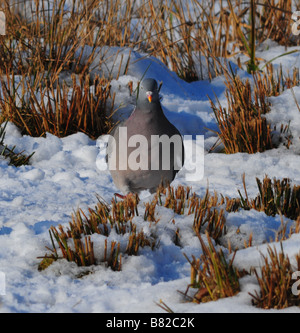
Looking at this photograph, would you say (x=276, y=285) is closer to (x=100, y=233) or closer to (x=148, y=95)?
(x=100, y=233)

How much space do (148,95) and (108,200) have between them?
78 centimetres

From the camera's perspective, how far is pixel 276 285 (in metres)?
2.12

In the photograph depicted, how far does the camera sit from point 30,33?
5.29 meters

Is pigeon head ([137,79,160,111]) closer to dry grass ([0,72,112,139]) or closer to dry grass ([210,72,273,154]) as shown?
dry grass ([210,72,273,154])

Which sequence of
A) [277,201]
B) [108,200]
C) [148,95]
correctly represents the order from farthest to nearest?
[108,200]
[148,95]
[277,201]

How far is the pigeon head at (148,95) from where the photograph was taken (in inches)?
137

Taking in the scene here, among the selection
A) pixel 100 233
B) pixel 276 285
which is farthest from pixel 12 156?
pixel 276 285

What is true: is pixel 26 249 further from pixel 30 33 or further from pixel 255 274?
pixel 30 33

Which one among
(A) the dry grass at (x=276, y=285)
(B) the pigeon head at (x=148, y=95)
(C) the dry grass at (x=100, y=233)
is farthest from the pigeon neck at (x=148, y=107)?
(A) the dry grass at (x=276, y=285)

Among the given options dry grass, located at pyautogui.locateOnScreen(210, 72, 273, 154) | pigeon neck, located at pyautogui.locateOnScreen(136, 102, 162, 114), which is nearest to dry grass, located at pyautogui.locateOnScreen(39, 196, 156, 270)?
pigeon neck, located at pyautogui.locateOnScreen(136, 102, 162, 114)

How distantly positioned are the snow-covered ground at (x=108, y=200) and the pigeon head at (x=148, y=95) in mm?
663

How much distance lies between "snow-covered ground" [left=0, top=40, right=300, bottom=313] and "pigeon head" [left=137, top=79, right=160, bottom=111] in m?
0.66

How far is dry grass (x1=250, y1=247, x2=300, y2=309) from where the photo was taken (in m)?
2.08

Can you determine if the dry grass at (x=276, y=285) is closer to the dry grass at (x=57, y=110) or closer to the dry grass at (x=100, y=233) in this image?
the dry grass at (x=100, y=233)
